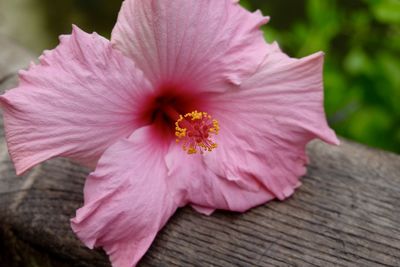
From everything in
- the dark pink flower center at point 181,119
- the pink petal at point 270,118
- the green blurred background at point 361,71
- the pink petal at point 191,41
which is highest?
the pink petal at point 191,41

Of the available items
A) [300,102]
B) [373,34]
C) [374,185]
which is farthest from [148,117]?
[373,34]

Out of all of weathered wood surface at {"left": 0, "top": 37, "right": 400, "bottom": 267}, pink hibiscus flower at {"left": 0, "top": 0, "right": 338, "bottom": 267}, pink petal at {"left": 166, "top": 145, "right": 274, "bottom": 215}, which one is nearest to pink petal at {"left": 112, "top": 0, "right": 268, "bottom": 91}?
pink hibiscus flower at {"left": 0, "top": 0, "right": 338, "bottom": 267}

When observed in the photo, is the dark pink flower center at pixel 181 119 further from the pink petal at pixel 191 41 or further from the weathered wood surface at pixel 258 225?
the weathered wood surface at pixel 258 225

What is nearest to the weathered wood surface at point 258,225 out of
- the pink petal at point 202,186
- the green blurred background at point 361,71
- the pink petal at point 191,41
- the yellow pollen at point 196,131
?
the pink petal at point 202,186

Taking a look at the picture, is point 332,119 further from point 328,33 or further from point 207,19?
point 207,19

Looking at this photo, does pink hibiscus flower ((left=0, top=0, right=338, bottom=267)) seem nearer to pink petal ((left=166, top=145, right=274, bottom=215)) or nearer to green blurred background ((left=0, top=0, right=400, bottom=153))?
pink petal ((left=166, top=145, right=274, bottom=215))

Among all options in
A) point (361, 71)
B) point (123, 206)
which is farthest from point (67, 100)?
point (361, 71)
